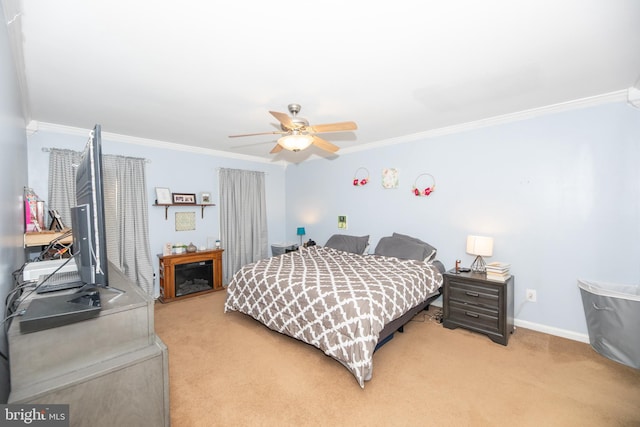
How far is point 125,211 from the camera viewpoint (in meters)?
3.78

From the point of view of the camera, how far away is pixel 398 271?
3.05m

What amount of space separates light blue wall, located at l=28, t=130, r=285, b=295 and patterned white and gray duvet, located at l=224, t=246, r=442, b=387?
5.65ft

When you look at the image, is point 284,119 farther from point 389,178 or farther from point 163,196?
point 163,196

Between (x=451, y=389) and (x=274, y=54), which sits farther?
(x=451, y=389)

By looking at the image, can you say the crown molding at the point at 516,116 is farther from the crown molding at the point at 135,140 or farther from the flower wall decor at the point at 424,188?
the crown molding at the point at 135,140

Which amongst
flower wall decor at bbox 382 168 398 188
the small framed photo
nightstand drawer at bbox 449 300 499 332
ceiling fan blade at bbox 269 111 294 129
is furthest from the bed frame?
the small framed photo

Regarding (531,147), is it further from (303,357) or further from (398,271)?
(303,357)

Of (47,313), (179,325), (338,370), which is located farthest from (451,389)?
(179,325)

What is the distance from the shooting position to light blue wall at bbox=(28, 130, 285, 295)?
128 inches

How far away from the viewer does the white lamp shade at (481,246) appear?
300cm

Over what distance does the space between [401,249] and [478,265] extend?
915 mm

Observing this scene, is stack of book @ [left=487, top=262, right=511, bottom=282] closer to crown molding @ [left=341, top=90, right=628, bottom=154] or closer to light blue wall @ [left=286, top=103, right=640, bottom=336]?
light blue wall @ [left=286, top=103, right=640, bottom=336]

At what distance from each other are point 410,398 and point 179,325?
259 cm

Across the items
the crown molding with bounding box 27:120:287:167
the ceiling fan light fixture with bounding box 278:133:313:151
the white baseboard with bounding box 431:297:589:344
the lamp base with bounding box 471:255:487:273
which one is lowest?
the white baseboard with bounding box 431:297:589:344
